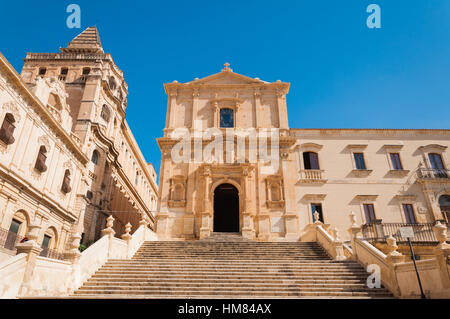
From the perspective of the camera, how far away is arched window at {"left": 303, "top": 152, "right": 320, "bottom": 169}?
22453 mm

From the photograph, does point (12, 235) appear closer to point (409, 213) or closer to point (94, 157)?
point (94, 157)

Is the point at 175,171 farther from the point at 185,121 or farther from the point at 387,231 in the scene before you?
the point at 387,231

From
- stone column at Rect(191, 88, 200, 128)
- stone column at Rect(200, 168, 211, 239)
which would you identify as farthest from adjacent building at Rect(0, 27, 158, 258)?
stone column at Rect(191, 88, 200, 128)

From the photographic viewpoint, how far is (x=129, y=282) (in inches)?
395

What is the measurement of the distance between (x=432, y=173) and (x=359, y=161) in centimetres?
518

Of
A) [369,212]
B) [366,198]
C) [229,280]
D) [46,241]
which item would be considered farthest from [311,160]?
[46,241]

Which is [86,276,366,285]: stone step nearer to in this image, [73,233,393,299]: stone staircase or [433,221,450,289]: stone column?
[73,233,393,299]: stone staircase

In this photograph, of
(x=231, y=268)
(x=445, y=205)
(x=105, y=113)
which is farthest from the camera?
(x=105, y=113)

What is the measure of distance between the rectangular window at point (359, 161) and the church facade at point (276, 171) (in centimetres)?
7

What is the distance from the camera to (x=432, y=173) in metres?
22.1
